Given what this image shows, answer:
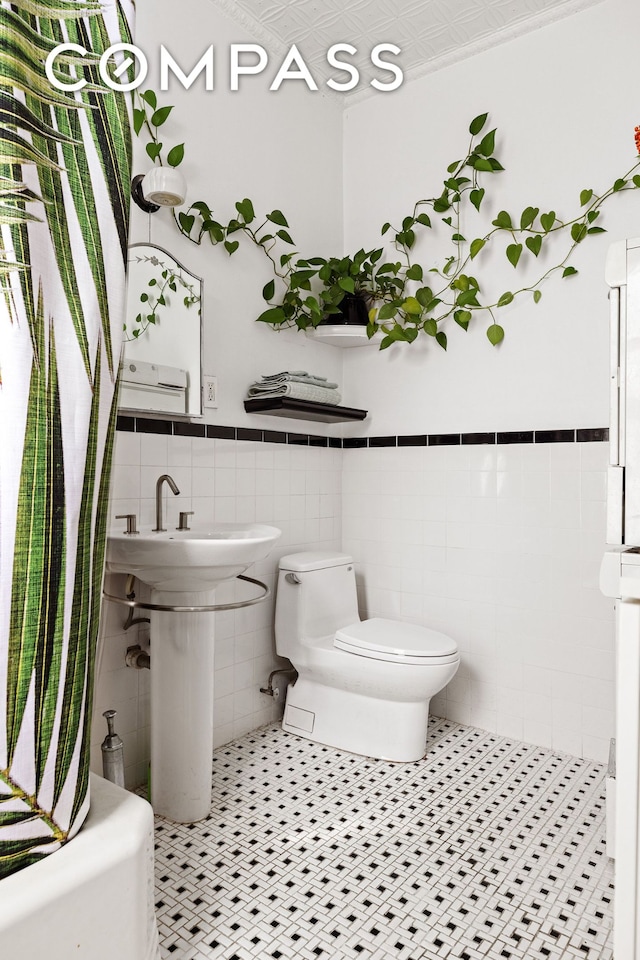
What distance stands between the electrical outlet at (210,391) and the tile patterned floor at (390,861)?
124 cm

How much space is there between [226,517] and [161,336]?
Answer: 26.5 inches

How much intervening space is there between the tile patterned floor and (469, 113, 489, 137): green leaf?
7.61 ft

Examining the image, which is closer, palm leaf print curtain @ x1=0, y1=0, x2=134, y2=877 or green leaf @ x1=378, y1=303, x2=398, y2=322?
palm leaf print curtain @ x1=0, y1=0, x2=134, y2=877

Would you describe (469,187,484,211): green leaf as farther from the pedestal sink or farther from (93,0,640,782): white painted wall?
the pedestal sink

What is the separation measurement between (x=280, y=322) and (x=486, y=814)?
71.9 inches

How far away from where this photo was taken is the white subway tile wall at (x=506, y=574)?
87.7 inches

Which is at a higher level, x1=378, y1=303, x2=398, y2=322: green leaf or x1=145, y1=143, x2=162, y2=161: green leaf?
x1=145, y1=143, x2=162, y2=161: green leaf

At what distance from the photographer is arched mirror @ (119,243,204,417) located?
196cm

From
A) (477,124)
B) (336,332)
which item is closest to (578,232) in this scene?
(477,124)

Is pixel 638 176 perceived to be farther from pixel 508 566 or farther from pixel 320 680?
pixel 320 680

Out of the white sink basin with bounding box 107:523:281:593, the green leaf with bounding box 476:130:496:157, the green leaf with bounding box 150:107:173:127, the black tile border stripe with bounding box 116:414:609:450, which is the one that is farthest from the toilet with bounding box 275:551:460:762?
the green leaf with bounding box 476:130:496:157

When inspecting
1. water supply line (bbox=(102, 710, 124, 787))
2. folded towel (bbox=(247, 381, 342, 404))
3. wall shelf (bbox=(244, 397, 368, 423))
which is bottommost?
water supply line (bbox=(102, 710, 124, 787))

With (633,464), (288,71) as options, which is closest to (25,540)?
(633,464)

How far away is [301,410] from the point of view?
237 centimetres
